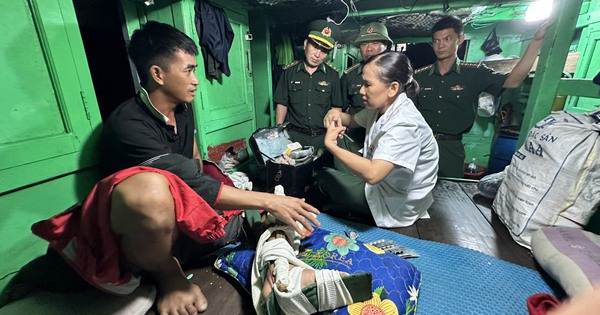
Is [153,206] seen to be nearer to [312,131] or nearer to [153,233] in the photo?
[153,233]

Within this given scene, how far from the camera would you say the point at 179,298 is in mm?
1209

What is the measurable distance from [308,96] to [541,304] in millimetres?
2649

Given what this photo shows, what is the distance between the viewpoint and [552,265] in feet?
4.39

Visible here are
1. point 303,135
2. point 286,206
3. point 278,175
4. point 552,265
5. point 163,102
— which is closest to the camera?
point 286,206

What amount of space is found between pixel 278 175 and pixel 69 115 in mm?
1456

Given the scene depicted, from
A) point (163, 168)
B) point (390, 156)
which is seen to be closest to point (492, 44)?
point (390, 156)

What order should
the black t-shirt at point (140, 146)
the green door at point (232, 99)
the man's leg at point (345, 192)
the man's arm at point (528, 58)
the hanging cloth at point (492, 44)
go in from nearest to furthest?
the black t-shirt at point (140, 146)
the man's leg at point (345, 192)
the man's arm at point (528, 58)
the green door at point (232, 99)
the hanging cloth at point (492, 44)

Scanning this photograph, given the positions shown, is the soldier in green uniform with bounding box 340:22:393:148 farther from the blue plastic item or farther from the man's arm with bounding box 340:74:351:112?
the blue plastic item

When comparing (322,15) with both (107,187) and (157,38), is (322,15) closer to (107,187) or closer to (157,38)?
(157,38)

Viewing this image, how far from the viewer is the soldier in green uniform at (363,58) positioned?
8.86 ft

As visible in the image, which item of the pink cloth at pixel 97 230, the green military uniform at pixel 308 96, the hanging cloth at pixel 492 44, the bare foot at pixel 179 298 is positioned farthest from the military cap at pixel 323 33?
the hanging cloth at pixel 492 44

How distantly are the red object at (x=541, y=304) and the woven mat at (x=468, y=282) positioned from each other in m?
0.22

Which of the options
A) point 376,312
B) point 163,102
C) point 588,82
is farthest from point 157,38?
point 588,82

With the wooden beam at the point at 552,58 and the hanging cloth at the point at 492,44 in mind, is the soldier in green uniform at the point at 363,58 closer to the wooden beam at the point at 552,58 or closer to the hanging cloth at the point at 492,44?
the wooden beam at the point at 552,58
